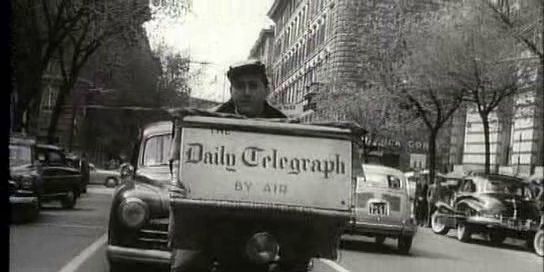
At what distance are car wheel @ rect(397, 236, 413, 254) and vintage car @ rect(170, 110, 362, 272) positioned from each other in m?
0.67

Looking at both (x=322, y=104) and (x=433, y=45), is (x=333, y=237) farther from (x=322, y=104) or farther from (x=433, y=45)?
(x=433, y=45)

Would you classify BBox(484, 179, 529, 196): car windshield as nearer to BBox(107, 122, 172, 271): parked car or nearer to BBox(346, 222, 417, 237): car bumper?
BBox(346, 222, 417, 237): car bumper

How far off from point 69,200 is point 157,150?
2.21 feet

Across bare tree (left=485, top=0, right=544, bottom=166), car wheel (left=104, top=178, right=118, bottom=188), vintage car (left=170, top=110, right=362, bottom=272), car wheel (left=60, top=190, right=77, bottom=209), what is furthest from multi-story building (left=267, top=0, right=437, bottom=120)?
car wheel (left=60, top=190, right=77, bottom=209)

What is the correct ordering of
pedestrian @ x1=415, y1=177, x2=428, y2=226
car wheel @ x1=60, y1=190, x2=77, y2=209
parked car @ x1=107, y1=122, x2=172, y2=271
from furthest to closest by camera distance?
1. car wheel @ x1=60, y1=190, x2=77, y2=209
2. pedestrian @ x1=415, y1=177, x2=428, y2=226
3. parked car @ x1=107, y1=122, x2=172, y2=271

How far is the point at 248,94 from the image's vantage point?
232 cm

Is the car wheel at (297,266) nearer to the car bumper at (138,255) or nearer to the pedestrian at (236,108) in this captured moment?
the pedestrian at (236,108)

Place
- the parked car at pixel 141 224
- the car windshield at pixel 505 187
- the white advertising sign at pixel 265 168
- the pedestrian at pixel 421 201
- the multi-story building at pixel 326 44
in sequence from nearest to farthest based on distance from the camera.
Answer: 1. the white advertising sign at pixel 265 168
2. the parked car at pixel 141 224
3. the multi-story building at pixel 326 44
4. the car windshield at pixel 505 187
5. the pedestrian at pixel 421 201

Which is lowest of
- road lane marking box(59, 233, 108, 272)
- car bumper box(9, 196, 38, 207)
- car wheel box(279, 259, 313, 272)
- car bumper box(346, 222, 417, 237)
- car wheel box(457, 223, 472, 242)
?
road lane marking box(59, 233, 108, 272)

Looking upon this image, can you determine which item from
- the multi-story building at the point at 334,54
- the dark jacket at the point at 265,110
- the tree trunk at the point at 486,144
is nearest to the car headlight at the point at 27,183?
the dark jacket at the point at 265,110

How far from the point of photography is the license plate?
101 inches

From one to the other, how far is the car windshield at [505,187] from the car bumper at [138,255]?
1240mm

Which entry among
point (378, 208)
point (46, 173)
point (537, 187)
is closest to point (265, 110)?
point (378, 208)

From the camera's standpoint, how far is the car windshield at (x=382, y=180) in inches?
95.7
